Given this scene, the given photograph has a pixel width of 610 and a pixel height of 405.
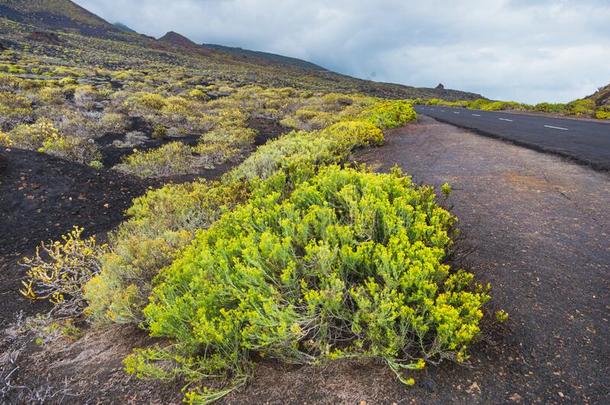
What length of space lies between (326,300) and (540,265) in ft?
7.72

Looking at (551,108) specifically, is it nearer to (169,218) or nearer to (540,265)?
(540,265)

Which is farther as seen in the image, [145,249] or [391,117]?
[391,117]

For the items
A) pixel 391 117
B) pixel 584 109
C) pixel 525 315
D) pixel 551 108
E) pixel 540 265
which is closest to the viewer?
pixel 525 315

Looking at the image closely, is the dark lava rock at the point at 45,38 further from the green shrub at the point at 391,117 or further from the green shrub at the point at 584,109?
the green shrub at the point at 584,109

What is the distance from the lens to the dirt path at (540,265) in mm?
2479

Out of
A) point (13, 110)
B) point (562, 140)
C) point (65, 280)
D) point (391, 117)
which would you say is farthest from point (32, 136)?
point (562, 140)

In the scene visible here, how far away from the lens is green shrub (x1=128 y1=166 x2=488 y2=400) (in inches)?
102

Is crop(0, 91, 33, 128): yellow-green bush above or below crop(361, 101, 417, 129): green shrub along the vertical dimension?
below

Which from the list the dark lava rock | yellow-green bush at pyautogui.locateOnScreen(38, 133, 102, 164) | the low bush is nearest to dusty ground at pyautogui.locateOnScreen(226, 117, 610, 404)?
the low bush

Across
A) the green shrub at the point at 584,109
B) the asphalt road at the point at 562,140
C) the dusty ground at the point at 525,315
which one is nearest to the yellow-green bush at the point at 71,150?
the dusty ground at the point at 525,315

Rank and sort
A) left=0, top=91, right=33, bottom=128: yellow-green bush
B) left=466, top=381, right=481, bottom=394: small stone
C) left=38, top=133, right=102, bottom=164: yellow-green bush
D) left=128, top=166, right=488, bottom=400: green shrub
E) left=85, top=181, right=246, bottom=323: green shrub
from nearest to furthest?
left=466, top=381, right=481, bottom=394: small stone, left=128, top=166, right=488, bottom=400: green shrub, left=85, top=181, right=246, bottom=323: green shrub, left=38, top=133, right=102, bottom=164: yellow-green bush, left=0, top=91, right=33, bottom=128: yellow-green bush

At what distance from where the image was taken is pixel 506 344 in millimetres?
2760

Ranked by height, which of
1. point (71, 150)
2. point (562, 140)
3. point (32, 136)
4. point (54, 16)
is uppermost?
point (54, 16)

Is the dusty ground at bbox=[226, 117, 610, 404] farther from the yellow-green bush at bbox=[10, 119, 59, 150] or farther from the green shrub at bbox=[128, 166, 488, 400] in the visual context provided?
the yellow-green bush at bbox=[10, 119, 59, 150]
